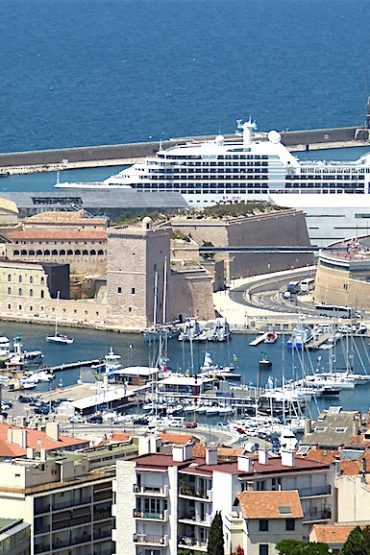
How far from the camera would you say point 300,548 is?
22.7 m

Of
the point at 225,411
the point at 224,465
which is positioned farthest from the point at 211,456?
the point at 225,411

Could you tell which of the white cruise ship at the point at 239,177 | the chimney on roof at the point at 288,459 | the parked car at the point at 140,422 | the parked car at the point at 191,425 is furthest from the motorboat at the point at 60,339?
the chimney on roof at the point at 288,459

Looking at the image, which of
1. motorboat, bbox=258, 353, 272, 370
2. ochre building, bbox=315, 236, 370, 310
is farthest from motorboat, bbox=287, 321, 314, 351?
ochre building, bbox=315, 236, 370, 310

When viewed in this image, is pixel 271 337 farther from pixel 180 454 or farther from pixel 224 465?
pixel 224 465

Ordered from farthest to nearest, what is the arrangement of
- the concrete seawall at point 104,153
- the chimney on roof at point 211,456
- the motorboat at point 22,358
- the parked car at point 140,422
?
1. the concrete seawall at point 104,153
2. the motorboat at point 22,358
3. the parked car at point 140,422
4. the chimney on roof at point 211,456

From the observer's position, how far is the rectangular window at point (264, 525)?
23133 millimetres

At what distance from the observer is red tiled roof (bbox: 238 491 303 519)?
23.1 meters

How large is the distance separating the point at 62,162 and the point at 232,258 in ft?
80.5

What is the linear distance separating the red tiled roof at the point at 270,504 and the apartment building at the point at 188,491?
331mm

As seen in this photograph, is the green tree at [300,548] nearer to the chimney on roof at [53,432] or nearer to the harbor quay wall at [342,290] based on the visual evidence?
the chimney on roof at [53,432]


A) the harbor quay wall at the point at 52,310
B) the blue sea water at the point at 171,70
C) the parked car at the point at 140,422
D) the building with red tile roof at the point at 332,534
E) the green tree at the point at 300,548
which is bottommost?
the green tree at the point at 300,548

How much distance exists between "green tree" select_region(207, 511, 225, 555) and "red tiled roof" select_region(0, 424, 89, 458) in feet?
11.9

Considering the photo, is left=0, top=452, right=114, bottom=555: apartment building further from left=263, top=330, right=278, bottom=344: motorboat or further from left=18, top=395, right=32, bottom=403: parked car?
left=263, top=330, right=278, bottom=344: motorboat

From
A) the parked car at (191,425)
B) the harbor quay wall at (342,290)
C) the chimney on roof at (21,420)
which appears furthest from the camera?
the harbor quay wall at (342,290)
